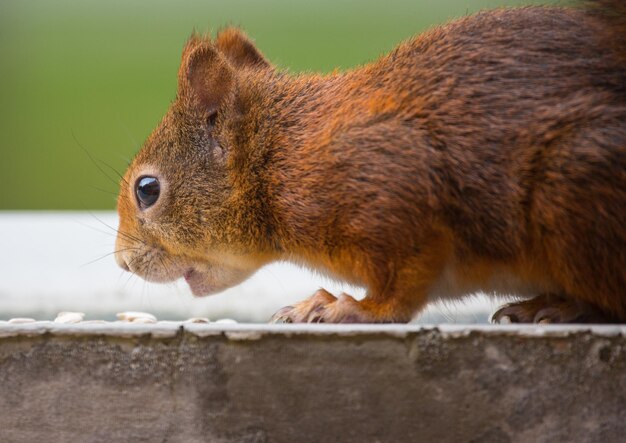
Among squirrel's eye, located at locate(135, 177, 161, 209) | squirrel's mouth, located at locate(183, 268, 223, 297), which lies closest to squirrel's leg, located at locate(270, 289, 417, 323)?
squirrel's mouth, located at locate(183, 268, 223, 297)

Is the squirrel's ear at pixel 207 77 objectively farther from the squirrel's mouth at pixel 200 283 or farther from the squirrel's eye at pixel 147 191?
the squirrel's mouth at pixel 200 283

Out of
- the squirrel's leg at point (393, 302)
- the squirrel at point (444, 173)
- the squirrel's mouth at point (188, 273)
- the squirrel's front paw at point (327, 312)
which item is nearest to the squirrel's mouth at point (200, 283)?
the squirrel's mouth at point (188, 273)

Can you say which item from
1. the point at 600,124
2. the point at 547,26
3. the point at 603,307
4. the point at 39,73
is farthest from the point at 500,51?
the point at 39,73

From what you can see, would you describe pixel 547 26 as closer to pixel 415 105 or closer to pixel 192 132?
pixel 415 105

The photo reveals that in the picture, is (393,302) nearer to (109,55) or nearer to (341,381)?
(341,381)

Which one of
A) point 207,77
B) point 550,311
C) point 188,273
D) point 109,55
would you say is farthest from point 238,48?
point 109,55

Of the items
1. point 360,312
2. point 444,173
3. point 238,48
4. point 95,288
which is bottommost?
point 360,312

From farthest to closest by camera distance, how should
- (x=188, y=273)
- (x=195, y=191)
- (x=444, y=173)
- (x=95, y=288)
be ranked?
(x=95, y=288) < (x=188, y=273) < (x=195, y=191) < (x=444, y=173)
